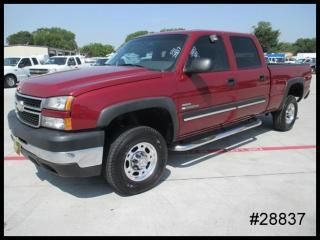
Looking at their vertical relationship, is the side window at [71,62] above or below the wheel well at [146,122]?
above

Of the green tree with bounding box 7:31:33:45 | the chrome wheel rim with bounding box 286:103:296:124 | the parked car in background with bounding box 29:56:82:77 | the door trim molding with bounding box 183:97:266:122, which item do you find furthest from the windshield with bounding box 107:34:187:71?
the green tree with bounding box 7:31:33:45

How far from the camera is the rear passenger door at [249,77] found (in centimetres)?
491

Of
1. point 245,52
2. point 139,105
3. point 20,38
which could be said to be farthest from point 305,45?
point 139,105

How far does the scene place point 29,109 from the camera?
11.7ft

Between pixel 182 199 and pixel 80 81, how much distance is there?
68.3 inches

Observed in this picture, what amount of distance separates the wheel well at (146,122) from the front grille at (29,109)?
765 mm

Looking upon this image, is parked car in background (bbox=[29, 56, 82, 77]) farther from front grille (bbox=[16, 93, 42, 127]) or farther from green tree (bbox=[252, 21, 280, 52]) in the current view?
green tree (bbox=[252, 21, 280, 52])

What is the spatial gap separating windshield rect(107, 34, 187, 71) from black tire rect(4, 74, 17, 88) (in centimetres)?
1487

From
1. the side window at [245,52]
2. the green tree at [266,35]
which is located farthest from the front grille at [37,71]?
the green tree at [266,35]

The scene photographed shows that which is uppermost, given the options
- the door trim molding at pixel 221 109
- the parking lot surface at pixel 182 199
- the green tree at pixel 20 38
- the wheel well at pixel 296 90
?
the green tree at pixel 20 38

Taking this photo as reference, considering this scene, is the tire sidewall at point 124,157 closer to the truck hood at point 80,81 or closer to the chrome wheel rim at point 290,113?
the truck hood at point 80,81

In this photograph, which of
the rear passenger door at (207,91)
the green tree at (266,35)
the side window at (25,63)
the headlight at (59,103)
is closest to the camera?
the headlight at (59,103)

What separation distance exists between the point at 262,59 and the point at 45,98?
3767mm

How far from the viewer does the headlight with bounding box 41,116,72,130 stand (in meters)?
3.15
